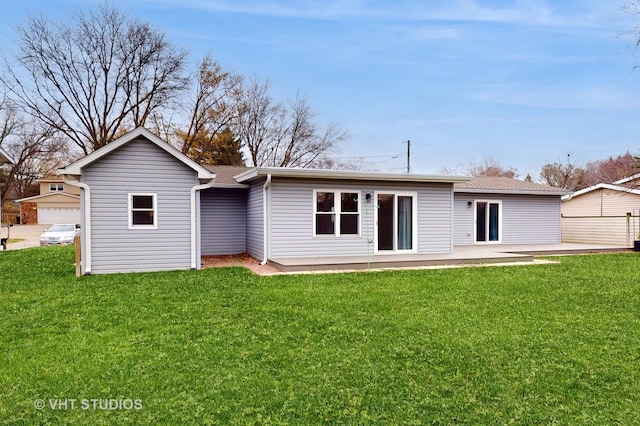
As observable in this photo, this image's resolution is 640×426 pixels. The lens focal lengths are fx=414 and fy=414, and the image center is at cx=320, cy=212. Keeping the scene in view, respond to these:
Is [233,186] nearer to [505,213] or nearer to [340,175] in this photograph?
[340,175]

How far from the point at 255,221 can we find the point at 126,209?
349 cm

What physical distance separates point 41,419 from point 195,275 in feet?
20.0

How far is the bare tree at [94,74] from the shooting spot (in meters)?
23.0

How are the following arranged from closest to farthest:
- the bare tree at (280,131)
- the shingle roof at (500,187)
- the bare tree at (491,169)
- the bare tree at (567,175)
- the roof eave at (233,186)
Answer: the roof eave at (233,186)
the shingle roof at (500,187)
the bare tree at (280,131)
the bare tree at (567,175)
the bare tree at (491,169)

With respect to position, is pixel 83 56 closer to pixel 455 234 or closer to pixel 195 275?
pixel 195 275

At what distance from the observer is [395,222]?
11695mm

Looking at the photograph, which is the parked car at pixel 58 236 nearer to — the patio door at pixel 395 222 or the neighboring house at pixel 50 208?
Result: the patio door at pixel 395 222

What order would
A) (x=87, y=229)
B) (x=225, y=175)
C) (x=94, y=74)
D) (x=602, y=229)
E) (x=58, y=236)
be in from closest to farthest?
(x=87, y=229)
(x=225, y=175)
(x=602, y=229)
(x=58, y=236)
(x=94, y=74)

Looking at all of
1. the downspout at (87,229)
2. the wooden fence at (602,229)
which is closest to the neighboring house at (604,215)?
the wooden fence at (602,229)

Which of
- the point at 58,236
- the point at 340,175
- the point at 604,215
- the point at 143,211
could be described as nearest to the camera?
the point at 143,211

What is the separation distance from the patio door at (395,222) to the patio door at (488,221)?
4725mm

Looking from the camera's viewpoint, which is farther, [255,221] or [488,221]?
[488,221]

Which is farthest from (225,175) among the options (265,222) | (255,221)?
(265,222)

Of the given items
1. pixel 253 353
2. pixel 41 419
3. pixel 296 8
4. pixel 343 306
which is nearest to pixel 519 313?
pixel 343 306
